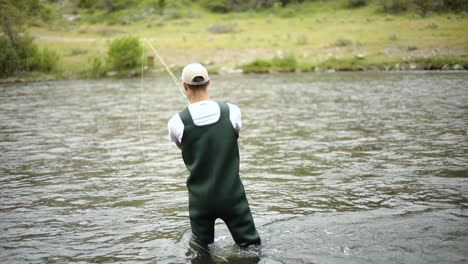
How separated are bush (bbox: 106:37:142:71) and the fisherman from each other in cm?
3527

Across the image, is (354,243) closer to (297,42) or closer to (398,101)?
(398,101)

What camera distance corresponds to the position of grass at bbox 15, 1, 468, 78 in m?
37.8

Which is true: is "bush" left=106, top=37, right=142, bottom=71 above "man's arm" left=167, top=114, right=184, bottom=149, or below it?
below

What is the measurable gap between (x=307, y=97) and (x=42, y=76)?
77.3 feet

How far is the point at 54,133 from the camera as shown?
16.2m

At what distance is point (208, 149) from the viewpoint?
520 centimetres

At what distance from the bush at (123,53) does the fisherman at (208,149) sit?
3527 cm

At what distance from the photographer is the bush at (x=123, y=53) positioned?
39.1 metres

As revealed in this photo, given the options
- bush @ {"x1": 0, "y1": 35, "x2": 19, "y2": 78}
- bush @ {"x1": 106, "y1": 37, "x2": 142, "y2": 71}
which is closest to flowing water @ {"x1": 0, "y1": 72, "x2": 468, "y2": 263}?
bush @ {"x1": 0, "y1": 35, "x2": 19, "y2": 78}

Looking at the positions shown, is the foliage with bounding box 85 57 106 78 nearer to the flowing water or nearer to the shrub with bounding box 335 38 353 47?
the flowing water

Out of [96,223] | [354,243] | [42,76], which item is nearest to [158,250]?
[96,223]

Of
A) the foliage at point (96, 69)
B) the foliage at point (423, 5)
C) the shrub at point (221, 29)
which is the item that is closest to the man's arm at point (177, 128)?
the foliage at point (96, 69)

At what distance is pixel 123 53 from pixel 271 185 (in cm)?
3255

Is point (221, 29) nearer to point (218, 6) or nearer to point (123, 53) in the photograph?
point (123, 53)
